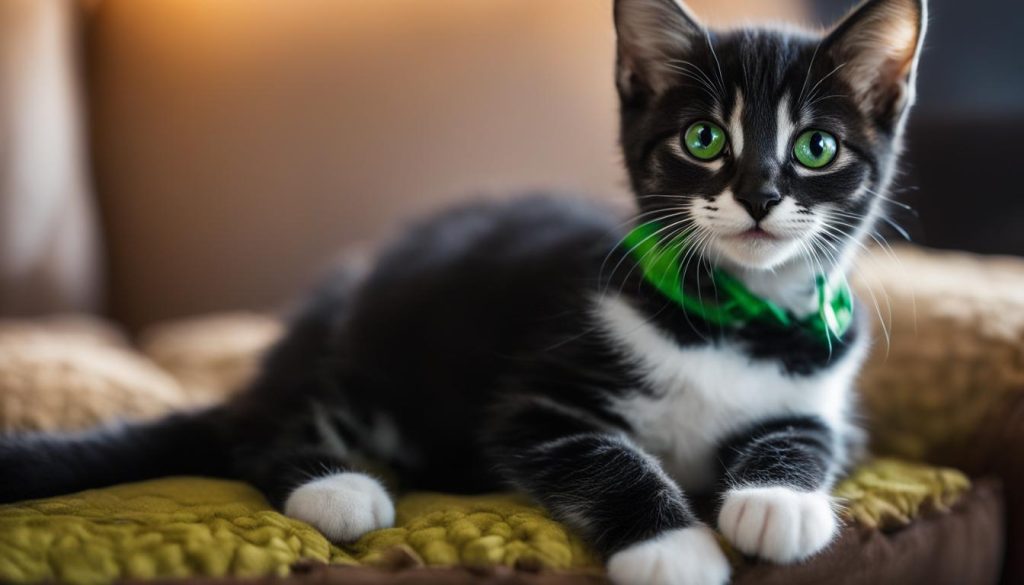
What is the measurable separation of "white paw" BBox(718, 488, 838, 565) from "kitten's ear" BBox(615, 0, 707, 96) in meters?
0.67

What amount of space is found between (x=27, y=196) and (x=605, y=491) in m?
1.81

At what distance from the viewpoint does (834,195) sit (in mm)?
1290

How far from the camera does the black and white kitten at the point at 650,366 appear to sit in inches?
47.8

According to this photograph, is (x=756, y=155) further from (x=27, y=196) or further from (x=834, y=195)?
(x=27, y=196)

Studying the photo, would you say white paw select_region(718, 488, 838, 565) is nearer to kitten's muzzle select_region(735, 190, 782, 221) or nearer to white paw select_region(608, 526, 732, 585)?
white paw select_region(608, 526, 732, 585)

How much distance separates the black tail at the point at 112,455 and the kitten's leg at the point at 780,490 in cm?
84

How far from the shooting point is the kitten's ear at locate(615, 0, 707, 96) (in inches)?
54.6

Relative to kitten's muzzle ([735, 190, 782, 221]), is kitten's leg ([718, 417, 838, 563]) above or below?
below

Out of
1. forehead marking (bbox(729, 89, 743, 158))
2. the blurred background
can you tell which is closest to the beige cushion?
the blurred background

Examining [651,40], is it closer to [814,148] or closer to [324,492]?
[814,148]

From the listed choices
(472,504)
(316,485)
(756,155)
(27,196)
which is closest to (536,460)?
(472,504)

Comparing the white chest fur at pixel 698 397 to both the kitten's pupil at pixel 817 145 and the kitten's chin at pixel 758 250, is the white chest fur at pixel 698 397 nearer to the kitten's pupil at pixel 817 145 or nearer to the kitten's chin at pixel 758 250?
the kitten's chin at pixel 758 250

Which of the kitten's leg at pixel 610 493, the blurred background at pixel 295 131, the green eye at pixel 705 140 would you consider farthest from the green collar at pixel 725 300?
the blurred background at pixel 295 131

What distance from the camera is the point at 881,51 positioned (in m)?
1.34
